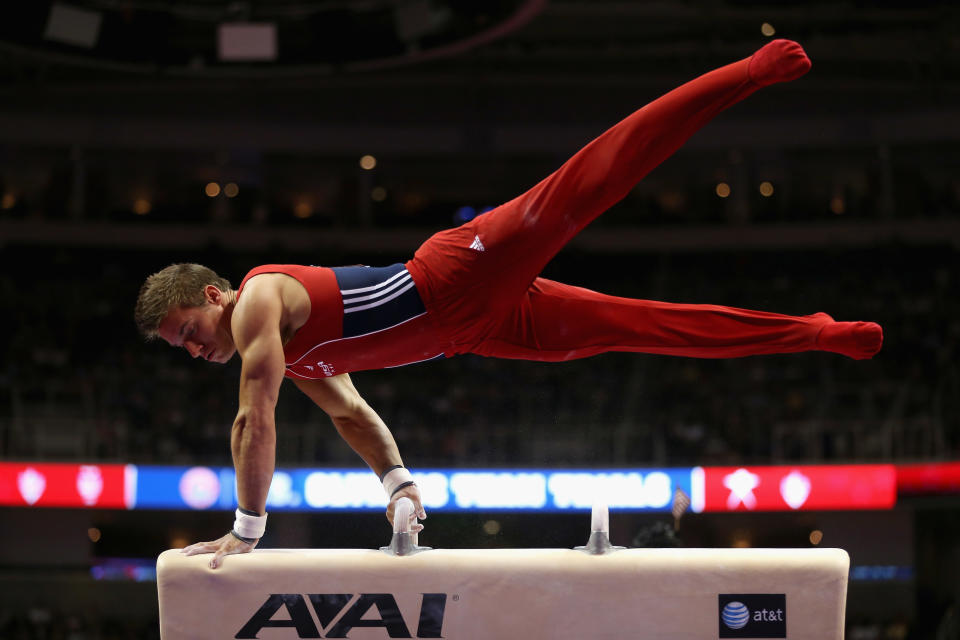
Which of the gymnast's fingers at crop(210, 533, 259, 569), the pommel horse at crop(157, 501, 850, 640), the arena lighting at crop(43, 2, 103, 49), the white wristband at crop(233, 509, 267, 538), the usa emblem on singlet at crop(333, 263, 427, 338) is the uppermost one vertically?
the arena lighting at crop(43, 2, 103, 49)

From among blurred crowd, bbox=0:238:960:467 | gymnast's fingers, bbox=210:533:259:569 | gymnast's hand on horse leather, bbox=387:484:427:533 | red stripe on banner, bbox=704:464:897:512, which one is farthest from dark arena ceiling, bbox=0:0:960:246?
gymnast's fingers, bbox=210:533:259:569

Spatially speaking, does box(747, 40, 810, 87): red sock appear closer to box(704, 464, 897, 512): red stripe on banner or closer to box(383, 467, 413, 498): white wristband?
box(383, 467, 413, 498): white wristband

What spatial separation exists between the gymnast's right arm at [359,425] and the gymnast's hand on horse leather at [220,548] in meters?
0.62

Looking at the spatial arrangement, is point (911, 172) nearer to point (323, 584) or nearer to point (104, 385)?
point (104, 385)

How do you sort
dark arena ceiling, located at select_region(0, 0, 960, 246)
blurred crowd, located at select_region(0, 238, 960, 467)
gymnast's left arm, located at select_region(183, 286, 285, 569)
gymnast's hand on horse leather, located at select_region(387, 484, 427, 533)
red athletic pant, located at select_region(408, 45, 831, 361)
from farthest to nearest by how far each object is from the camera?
dark arena ceiling, located at select_region(0, 0, 960, 246) < blurred crowd, located at select_region(0, 238, 960, 467) < gymnast's hand on horse leather, located at select_region(387, 484, 427, 533) < red athletic pant, located at select_region(408, 45, 831, 361) < gymnast's left arm, located at select_region(183, 286, 285, 569)

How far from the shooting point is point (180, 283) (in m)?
2.90

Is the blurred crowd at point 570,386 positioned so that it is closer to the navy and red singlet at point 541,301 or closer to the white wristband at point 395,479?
the white wristband at point 395,479

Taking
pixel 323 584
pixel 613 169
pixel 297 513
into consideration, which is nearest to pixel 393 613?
pixel 323 584

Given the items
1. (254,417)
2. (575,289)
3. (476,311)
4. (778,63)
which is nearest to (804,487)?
(575,289)

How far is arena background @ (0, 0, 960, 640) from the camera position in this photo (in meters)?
10.5

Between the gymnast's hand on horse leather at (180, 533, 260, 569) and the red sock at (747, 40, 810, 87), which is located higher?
the red sock at (747, 40, 810, 87)

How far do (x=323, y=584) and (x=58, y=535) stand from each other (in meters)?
10.8

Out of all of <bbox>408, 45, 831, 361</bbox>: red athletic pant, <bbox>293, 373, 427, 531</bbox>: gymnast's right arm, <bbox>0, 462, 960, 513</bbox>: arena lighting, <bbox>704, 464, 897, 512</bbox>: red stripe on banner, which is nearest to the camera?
<bbox>408, 45, 831, 361</bbox>: red athletic pant

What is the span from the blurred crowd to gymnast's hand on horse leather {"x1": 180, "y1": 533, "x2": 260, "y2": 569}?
7.04 m
